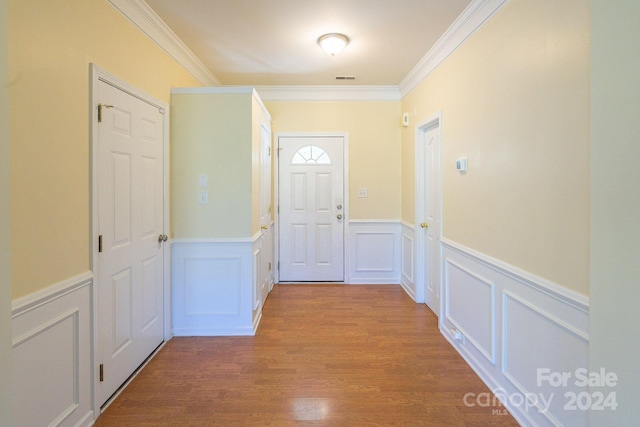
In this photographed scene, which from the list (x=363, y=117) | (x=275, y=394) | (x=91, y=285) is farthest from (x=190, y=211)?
(x=363, y=117)

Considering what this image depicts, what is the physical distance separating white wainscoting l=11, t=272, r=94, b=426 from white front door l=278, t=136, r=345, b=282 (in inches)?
110

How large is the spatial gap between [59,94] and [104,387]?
5.53ft

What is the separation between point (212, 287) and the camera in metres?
2.91

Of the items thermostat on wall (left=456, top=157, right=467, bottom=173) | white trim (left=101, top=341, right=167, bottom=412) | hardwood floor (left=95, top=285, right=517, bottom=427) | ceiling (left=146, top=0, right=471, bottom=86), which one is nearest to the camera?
hardwood floor (left=95, top=285, right=517, bottom=427)

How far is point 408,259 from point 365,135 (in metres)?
1.74

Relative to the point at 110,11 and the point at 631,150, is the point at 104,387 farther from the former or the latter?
the point at 631,150

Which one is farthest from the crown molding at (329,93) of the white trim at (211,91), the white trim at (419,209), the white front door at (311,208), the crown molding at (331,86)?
the white trim at (211,91)

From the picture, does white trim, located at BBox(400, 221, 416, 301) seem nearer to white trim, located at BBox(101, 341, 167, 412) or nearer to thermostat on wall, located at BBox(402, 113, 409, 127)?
thermostat on wall, located at BBox(402, 113, 409, 127)

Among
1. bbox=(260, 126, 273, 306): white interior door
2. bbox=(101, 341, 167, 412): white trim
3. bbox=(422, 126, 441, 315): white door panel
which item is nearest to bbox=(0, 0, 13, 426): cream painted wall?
bbox=(101, 341, 167, 412): white trim

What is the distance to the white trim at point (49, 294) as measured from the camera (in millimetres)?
1350

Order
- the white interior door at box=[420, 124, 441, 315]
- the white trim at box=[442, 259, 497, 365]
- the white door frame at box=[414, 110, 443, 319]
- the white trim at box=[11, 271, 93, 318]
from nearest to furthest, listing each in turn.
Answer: the white trim at box=[11, 271, 93, 318] < the white trim at box=[442, 259, 497, 365] < the white interior door at box=[420, 124, 441, 315] < the white door frame at box=[414, 110, 443, 319]

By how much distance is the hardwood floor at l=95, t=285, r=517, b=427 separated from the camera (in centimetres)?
186

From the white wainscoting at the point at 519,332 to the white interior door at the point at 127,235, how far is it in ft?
8.01

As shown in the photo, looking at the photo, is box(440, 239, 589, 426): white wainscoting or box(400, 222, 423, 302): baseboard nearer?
box(440, 239, 589, 426): white wainscoting
